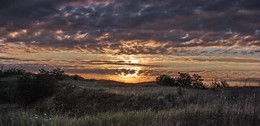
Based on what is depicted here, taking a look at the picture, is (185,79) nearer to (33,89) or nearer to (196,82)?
(196,82)

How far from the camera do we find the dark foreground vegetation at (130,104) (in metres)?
→ 7.77

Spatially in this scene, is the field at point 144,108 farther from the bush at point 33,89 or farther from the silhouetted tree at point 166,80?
the silhouetted tree at point 166,80

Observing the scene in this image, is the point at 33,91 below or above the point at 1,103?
above

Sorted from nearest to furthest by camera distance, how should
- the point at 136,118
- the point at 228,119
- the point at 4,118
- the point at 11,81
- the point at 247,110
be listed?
the point at 4,118, the point at 136,118, the point at 228,119, the point at 247,110, the point at 11,81

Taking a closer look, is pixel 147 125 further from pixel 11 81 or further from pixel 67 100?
pixel 11 81

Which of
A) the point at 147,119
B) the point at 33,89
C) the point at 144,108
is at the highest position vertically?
the point at 147,119

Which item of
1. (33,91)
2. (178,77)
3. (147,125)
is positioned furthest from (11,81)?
(147,125)

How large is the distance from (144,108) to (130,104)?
1.71 meters

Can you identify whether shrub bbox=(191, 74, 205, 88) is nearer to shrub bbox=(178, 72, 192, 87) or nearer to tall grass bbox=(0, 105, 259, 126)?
shrub bbox=(178, 72, 192, 87)

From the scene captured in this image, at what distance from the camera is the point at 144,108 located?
17203 mm

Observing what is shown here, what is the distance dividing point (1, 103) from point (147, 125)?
95.7ft

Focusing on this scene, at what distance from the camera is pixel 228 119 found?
8.77 metres

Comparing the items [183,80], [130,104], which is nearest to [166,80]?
[183,80]

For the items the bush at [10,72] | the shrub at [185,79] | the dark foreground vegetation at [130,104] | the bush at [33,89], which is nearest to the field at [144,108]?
the dark foreground vegetation at [130,104]
